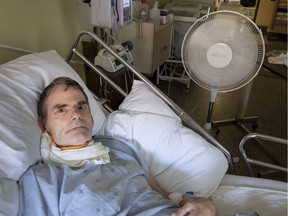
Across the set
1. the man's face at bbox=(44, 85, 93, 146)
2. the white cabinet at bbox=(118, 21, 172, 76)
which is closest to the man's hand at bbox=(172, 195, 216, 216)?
the man's face at bbox=(44, 85, 93, 146)

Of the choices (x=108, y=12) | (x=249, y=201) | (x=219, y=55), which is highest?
(x=108, y=12)

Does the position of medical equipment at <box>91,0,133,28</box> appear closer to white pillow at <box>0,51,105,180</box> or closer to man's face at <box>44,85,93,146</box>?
white pillow at <box>0,51,105,180</box>

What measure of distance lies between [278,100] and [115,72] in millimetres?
2462

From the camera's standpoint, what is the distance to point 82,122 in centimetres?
110

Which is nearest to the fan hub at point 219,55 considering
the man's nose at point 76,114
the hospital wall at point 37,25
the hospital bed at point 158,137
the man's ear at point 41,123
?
the hospital bed at point 158,137

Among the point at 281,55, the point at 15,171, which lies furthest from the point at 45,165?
the point at 281,55

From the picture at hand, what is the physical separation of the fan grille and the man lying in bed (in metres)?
0.61

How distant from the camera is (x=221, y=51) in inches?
53.8

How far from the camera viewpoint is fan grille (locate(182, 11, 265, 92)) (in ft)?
4.34

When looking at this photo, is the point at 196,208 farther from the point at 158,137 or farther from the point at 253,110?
the point at 253,110

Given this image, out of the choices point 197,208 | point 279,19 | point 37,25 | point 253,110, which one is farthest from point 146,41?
point 279,19

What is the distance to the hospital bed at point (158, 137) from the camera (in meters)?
1.09

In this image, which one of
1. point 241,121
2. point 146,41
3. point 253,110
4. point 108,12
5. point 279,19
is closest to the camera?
point 108,12

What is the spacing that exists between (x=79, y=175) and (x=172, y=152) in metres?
0.49
